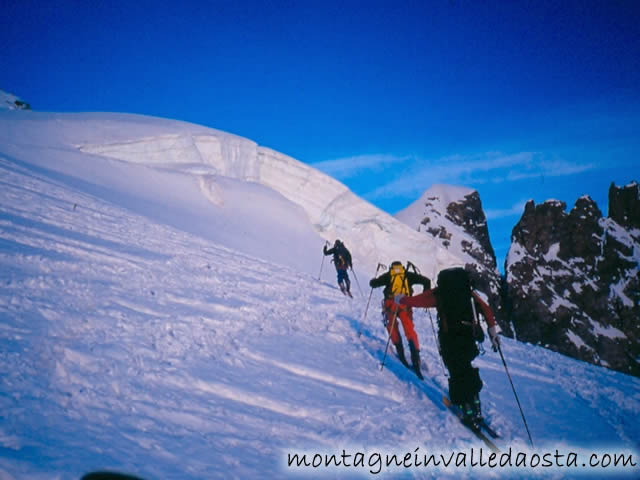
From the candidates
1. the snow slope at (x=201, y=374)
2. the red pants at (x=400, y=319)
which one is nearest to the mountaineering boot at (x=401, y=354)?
the red pants at (x=400, y=319)

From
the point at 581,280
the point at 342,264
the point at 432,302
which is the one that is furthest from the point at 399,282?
the point at 581,280

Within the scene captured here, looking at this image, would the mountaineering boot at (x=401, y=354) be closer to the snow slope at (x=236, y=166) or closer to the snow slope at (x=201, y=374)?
the snow slope at (x=201, y=374)

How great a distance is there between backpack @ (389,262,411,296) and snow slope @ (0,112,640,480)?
1342 millimetres

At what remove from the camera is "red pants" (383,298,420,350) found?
18.7 feet

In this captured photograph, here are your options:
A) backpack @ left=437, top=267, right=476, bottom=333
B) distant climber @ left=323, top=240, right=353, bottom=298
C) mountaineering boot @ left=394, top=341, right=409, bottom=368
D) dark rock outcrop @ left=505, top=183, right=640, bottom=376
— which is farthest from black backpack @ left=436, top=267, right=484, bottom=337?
dark rock outcrop @ left=505, top=183, right=640, bottom=376

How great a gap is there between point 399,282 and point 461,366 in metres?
2.20

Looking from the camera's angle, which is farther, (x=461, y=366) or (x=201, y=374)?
(x=461, y=366)

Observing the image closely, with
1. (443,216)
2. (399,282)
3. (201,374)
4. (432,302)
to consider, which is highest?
(443,216)

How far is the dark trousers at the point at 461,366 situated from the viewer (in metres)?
4.22

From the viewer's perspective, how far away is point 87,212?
1040 cm

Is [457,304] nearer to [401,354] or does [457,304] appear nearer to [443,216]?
[401,354]

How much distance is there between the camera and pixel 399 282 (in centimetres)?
632

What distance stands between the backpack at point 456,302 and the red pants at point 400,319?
4.20 ft

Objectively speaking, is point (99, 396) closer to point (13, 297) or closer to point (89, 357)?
point (89, 357)
